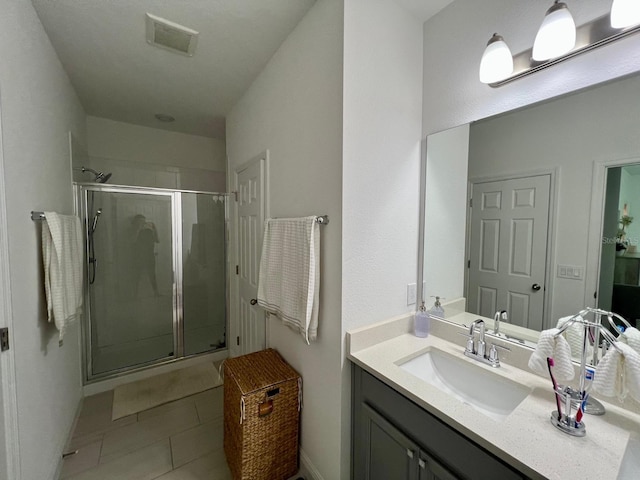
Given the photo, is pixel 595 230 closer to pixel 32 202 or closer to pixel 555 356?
pixel 555 356

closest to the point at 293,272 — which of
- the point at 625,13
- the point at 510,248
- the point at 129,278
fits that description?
the point at 510,248

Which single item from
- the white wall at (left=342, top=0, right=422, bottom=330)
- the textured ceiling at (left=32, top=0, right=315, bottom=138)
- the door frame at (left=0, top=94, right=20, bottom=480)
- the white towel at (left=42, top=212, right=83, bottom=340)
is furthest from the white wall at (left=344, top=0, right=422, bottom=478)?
the white towel at (left=42, top=212, right=83, bottom=340)

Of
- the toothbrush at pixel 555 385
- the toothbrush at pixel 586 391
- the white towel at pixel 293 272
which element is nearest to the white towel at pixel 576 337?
the toothbrush at pixel 586 391

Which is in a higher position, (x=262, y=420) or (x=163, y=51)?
(x=163, y=51)

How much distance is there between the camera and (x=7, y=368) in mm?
1044

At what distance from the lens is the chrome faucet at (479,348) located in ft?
3.79

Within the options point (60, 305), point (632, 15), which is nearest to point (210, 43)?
point (60, 305)

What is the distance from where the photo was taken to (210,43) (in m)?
1.61

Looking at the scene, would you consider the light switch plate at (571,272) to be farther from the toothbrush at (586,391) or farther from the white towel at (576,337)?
the toothbrush at (586,391)

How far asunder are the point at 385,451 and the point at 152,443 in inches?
63.8

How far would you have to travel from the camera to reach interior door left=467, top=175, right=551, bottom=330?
112 centimetres

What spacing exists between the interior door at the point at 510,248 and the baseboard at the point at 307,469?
1.22m

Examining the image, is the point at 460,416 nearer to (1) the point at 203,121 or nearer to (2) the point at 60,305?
(2) the point at 60,305

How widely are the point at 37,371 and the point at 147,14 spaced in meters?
1.96
